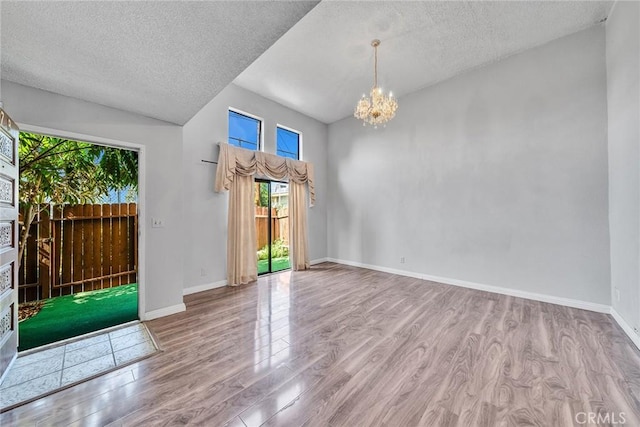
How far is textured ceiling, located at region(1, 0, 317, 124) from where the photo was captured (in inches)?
55.1

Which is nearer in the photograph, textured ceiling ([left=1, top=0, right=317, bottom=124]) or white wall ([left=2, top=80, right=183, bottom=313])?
textured ceiling ([left=1, top=0, right=317, bottom=124])

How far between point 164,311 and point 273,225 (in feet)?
9.08

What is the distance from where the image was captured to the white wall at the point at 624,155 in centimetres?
228

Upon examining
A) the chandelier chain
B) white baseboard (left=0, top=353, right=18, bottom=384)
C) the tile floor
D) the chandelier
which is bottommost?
the tile floor

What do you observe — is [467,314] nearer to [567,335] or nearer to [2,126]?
[567,335]

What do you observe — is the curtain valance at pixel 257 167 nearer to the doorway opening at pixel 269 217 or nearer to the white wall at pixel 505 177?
the doorway opening at pixel 269 217

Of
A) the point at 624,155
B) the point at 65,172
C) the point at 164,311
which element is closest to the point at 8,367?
the point at 164,311

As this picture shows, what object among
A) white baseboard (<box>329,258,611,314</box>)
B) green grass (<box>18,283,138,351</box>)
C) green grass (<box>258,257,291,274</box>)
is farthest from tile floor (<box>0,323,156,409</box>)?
white baseboard (<box>329,258,611,314</box>)

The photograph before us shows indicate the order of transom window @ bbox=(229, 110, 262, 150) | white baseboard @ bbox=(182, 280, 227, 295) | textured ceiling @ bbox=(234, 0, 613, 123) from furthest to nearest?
transom window @ bbox=(229, 110, 262, 150)
white baseboard @ bbox=(182, 280, 227, 295)
textured ceiling @ bbox=(234, 0, 613, 123)

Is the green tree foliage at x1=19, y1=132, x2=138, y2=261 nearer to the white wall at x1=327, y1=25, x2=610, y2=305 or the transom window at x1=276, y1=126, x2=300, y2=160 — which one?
the transom window at x1=276, y1=126, x2=300, y2=160

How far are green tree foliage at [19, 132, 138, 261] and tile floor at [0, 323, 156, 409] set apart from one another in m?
1.65

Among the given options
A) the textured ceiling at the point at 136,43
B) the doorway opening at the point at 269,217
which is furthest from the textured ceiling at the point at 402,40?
the doorway opening at the point at 269,217

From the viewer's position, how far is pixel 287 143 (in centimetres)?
538

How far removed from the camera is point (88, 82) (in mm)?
2113
